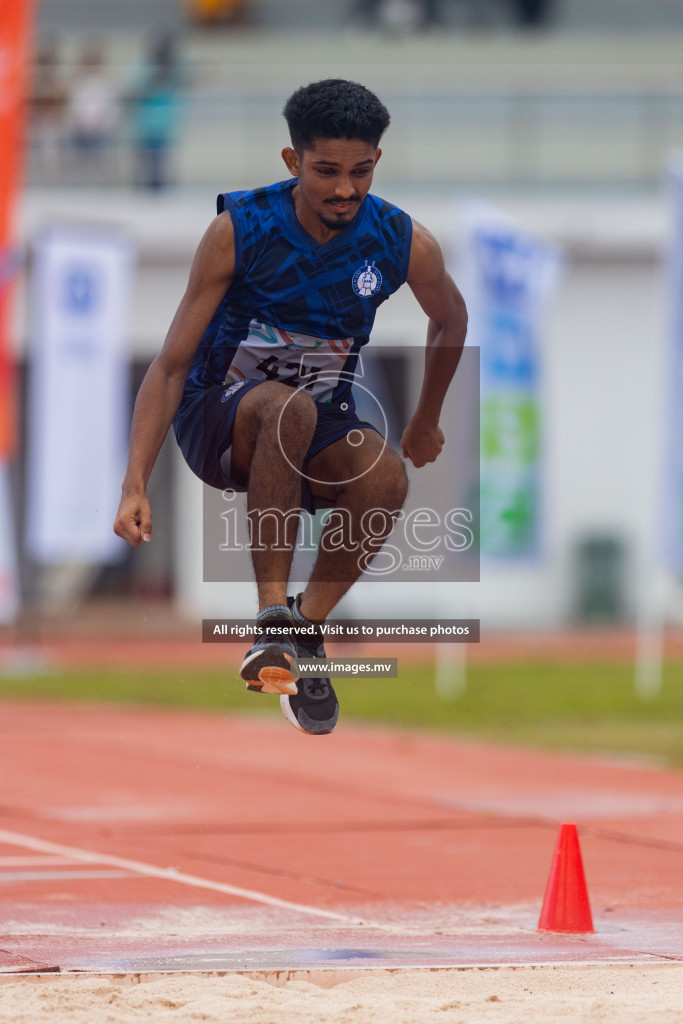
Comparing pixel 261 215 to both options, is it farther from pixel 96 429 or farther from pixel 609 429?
pixel 609 429

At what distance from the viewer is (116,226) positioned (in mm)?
16531

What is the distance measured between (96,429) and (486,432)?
160 inches

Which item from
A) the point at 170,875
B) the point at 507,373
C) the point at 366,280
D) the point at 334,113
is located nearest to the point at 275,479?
the point at 366,280

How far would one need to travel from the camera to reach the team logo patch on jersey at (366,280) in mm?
5770

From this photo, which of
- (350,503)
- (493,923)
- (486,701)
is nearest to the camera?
(350,503)

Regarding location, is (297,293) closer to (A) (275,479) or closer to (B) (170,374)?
(B) (170,374)

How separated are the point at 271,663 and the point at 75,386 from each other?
38.0ft

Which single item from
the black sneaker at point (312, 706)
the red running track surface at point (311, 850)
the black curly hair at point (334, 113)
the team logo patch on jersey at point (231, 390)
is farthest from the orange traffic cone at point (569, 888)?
the black curly hair at point (334, 113)

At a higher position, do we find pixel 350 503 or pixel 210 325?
pixel 210 325

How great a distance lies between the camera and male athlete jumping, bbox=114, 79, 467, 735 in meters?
5.57

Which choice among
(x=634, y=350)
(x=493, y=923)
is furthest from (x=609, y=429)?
(x=493, y=923)

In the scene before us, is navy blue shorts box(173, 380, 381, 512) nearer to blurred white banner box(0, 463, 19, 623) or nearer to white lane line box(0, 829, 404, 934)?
white lane line box(0, 829, 404, 934)

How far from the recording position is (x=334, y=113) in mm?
5500

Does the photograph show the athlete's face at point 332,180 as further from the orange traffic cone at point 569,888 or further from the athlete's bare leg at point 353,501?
the orange traffic cone at point 569,888
